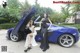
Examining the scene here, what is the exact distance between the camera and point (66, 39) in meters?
1.64

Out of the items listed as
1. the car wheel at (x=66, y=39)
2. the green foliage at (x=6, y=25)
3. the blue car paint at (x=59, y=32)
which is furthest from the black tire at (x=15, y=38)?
the car wheel at (x=66, y=39)

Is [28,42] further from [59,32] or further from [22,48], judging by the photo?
[59,32]

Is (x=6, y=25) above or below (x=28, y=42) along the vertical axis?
above

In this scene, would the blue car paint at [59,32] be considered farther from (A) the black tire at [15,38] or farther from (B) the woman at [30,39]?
(A) the black tire at [15,38]

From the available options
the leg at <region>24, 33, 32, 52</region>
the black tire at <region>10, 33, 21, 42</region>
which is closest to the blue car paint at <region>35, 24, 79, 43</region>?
the leg at <region>24, 33, 32, 52</region>

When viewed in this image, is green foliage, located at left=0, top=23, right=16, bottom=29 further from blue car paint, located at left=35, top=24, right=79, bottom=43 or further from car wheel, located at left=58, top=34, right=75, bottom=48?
car wheel, located at left=58, top=34, right=75, bottom=48

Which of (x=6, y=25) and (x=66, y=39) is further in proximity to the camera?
(x=66, y=39)

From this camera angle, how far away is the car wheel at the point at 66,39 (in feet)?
5.33

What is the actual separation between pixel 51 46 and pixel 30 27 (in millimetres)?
292

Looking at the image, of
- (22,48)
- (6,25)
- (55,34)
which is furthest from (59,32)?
(6,25)

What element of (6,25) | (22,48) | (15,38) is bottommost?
(22,48)

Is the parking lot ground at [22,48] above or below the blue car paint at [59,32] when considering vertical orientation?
below

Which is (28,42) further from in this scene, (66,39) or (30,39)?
(66,39)

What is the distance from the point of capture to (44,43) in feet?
5.43
